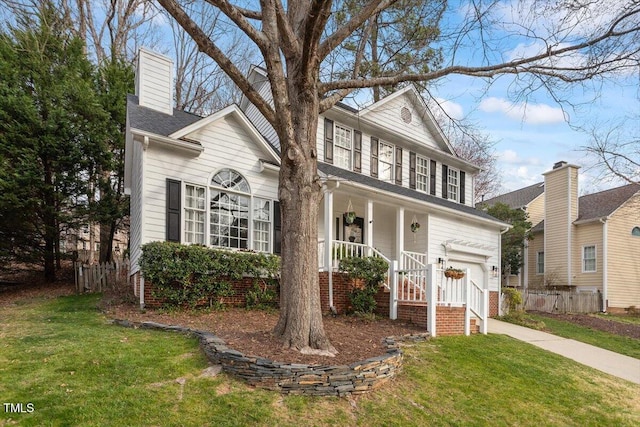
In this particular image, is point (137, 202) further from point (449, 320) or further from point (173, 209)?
point (449, 320)

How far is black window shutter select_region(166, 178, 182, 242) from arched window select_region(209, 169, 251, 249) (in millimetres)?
833

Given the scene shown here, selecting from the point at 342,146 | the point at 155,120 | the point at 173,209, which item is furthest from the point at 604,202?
the point at 155,120

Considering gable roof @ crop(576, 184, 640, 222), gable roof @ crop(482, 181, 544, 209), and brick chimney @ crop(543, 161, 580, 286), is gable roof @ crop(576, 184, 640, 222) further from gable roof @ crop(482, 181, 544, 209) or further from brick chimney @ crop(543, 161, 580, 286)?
gable roof @ crop(482, 181, 544, 209)

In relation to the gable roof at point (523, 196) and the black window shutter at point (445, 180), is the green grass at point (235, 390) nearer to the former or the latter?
the black window shutter at point (445, 180)

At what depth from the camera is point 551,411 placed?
5.70 m

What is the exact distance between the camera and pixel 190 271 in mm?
8789

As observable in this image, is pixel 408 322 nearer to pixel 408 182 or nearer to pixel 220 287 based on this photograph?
pixel 220 287

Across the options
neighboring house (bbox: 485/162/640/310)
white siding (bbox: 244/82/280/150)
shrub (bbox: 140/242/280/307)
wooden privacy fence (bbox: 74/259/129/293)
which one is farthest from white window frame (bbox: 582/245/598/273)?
wooden privacy fence (bbox: 74/259/129/293)

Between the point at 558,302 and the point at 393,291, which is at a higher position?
the point at 393,291

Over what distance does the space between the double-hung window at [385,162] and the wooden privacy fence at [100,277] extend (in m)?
9.18

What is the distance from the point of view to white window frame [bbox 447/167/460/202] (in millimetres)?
17078

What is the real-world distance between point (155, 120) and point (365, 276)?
262 inches

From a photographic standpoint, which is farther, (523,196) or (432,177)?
(523,196)

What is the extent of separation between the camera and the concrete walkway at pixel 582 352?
28.1 feet
